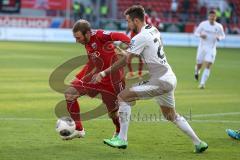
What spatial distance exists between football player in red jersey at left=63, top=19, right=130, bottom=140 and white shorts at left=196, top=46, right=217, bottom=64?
10.7 m

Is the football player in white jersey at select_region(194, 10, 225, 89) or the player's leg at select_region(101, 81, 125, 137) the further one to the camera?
the football player in white jersey at select_region(194, 10, 225, 89)

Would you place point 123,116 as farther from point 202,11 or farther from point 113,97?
point 202,11

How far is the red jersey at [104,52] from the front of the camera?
10.6 m

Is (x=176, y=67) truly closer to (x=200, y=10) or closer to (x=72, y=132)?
(x=72, y=132)

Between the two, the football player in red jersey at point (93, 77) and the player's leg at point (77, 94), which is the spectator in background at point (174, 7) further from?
the player's leg at point (77, 94)

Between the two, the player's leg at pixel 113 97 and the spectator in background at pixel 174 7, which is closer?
the player's leg at pixel 113 97

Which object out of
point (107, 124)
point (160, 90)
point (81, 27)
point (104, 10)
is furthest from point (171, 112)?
point (104, 10)

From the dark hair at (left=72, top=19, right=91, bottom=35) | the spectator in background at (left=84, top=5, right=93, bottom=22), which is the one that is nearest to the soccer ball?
the dark hair at (left=72, top=19, right=91, bottom=35)

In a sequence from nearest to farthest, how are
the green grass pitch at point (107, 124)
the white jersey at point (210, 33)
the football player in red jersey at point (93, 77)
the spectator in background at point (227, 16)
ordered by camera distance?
the green grass pitch at point (107, 124)
the football player in red jersey at point (93, 77)
the white jersey at point (210, 33)
the spectator in background at point (227, 16)

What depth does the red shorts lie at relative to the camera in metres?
10.6

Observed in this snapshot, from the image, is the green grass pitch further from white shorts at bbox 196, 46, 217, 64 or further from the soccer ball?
white shorts at bbox 196, 46, 217, 64

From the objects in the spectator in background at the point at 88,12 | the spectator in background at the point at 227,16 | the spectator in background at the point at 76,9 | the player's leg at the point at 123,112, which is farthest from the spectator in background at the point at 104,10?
the player's leg at the point at 123,112

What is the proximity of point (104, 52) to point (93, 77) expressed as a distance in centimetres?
53

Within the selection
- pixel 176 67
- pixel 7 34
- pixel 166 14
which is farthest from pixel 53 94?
pixel 166 14
